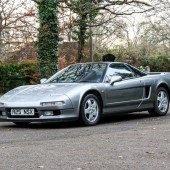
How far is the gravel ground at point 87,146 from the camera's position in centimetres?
584

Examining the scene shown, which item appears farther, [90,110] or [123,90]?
[123,90]

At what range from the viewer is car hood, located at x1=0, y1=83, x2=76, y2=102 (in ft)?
32.2

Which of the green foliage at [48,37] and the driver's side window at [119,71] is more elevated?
the green foliage at [48,37]

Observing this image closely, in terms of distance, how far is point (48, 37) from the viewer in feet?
63.4

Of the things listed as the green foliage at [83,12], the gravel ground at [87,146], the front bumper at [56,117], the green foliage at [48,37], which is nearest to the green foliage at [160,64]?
the green foliage at [83,12]

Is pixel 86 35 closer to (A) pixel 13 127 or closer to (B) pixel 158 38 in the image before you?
(A) pixel 13 127

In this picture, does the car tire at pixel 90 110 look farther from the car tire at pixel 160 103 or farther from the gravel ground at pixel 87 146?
the car tire at pixel 160 103

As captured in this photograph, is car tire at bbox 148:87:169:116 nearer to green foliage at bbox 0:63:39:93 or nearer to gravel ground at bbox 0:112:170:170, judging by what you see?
gravel ground at bbox 0:112:170:170

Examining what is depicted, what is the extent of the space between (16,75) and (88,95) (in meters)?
15.4

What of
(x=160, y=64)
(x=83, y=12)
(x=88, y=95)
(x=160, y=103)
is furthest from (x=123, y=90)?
(x=160, y=64)

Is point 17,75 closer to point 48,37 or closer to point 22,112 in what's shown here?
point 48,37

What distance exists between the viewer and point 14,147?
7.24 meters

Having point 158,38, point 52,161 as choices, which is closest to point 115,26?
point 52,161

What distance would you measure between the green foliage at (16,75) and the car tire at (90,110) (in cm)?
1482
